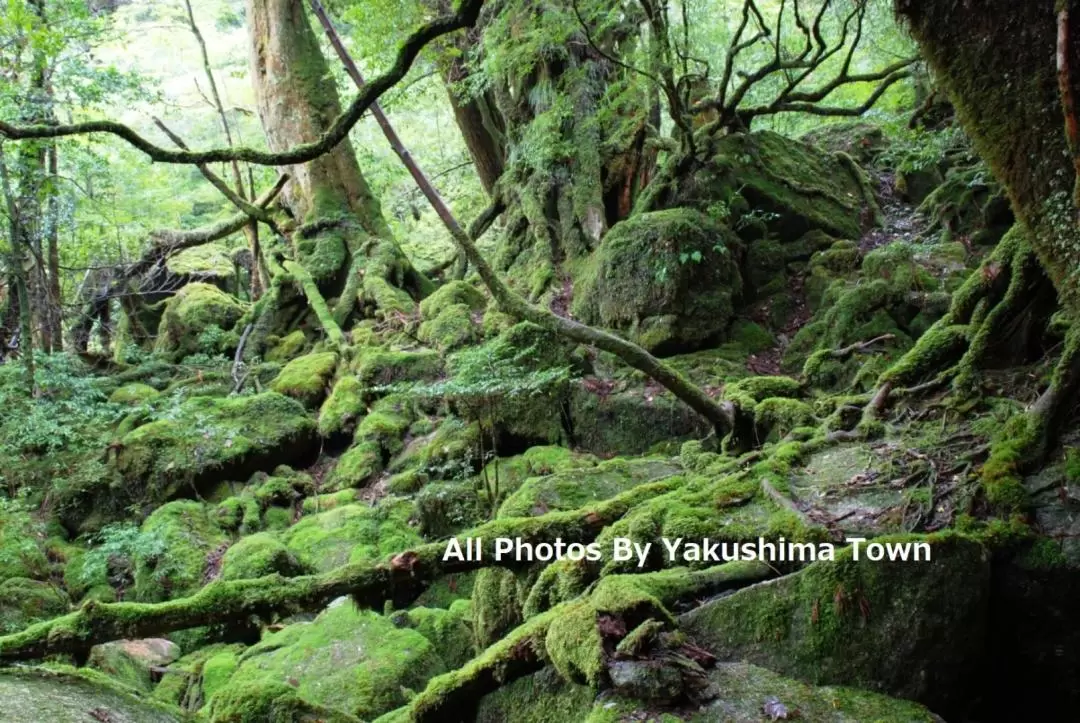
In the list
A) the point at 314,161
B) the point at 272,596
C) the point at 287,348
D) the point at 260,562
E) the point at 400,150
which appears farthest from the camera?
the point at 314,161

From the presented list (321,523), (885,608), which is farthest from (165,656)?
(885,608)

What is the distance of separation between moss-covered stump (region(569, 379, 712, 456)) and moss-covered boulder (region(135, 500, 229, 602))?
414 centimetres

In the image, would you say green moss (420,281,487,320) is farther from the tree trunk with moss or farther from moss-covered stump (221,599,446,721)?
the tree trunk with moss

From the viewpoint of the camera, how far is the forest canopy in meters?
3.28

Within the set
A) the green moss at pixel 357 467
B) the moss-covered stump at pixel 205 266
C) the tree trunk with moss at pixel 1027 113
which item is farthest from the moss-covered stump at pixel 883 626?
the moss-covered stump at pixel 205 266

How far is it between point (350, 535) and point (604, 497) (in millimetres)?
2917

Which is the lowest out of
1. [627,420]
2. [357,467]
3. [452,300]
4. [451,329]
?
[357,467]

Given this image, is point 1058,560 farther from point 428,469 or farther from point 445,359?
point 445,359

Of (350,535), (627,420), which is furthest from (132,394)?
(627,420)

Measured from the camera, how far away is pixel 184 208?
19.4 metres

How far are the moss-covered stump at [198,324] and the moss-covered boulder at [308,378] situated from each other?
7.75 ft

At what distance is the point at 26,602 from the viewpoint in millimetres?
6902

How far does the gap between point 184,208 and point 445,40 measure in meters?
10.2

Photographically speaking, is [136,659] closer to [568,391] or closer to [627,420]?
[568,391]
